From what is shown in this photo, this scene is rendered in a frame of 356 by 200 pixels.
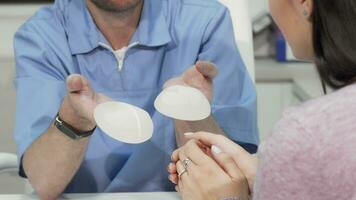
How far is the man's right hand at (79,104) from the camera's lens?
3.44 ft

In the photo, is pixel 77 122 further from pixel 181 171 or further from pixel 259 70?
pixel 259 70

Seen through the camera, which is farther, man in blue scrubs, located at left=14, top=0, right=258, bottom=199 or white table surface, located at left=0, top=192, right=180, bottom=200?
man in blue scrubs, located at left=14, top=0, right=258, bottom=199

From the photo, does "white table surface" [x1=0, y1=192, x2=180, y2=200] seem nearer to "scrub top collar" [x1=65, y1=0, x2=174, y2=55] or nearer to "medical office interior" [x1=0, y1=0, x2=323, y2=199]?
"scrub top collar" [x1=65, y1=0, x2=174, y2=55]

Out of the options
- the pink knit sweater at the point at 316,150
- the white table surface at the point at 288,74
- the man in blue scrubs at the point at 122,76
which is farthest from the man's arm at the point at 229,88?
the white table surface at the point at 288,74

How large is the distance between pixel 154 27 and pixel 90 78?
197 mm

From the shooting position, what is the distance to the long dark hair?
2.22ft

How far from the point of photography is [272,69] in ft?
7.04

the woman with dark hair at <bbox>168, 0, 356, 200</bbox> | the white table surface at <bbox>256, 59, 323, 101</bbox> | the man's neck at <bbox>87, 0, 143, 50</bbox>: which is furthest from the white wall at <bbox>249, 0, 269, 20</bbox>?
the woman with dark hair at <bbox>168, 0, 356, 200</bbox>

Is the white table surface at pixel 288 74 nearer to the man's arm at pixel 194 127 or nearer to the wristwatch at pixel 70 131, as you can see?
the man's arm at pixel 194 127

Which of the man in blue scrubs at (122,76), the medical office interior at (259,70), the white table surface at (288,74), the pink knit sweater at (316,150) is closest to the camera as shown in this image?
the pink knit sweater at (316,150)

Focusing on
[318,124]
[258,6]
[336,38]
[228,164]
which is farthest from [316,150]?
[258,6]

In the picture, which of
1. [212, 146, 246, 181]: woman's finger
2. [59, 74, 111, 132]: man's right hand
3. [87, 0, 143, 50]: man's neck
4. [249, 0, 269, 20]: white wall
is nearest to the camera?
[212, 146, 246, 181]: woman's finger

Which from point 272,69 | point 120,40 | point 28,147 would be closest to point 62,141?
point 28,147

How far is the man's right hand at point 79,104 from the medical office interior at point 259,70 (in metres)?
0.54
